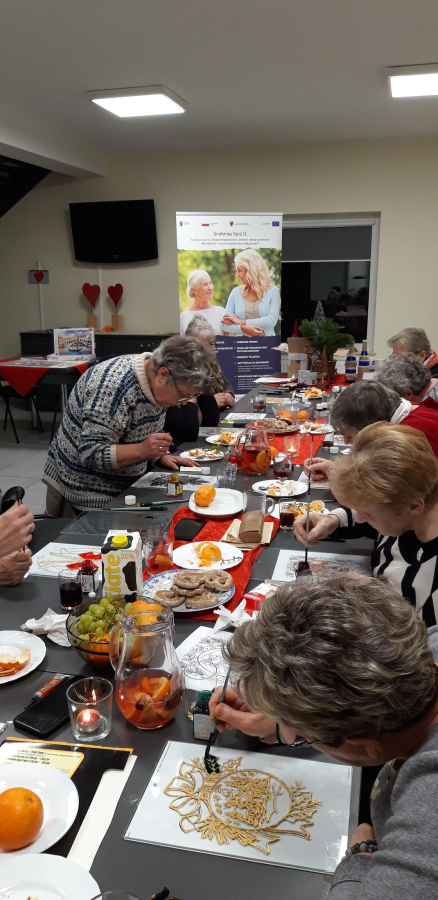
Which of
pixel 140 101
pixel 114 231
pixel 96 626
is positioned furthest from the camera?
pixel 114 231

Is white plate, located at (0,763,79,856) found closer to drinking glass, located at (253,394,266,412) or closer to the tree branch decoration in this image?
the tree branch decoration

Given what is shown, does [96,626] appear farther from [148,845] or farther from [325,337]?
[325,337]

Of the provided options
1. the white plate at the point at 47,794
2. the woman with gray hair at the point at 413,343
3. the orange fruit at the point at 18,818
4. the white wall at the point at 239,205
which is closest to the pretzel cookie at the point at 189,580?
the white plate at the point at 47,794

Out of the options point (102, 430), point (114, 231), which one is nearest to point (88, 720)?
point (102, 430)

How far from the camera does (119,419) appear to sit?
2578 millimetres

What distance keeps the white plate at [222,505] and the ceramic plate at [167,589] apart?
48 cm

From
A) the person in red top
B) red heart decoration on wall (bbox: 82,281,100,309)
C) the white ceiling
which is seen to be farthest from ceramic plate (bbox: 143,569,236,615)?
red heart decoration on wall (bbox: 82,281,100,309)

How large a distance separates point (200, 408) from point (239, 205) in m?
4.36

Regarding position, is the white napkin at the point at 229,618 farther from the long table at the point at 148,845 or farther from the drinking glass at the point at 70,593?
the drinking glass at the point at 70,593

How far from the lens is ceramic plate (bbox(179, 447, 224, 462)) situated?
9.74ft

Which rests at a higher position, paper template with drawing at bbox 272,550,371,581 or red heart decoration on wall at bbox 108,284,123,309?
red heart decoration on wall at bbox 108,284,123,309

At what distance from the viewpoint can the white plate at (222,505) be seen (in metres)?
2.25

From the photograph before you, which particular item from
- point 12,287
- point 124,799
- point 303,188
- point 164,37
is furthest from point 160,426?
point 12,287

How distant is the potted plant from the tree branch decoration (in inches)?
171
